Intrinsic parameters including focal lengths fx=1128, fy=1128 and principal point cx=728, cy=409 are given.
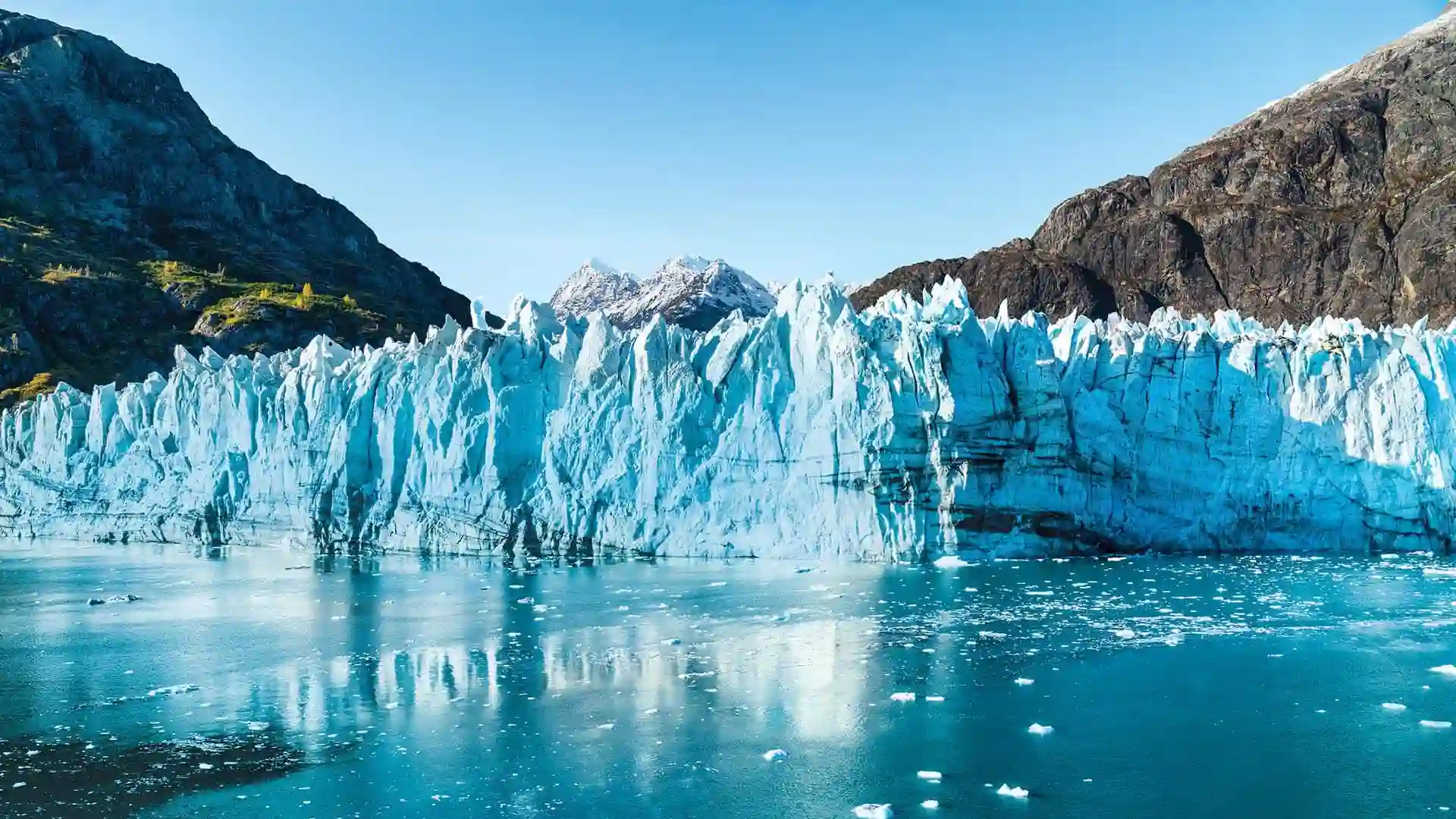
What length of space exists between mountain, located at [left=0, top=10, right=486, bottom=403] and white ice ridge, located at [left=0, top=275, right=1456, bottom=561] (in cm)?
2797

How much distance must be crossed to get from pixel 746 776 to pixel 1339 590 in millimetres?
10868

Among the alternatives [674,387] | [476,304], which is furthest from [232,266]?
[674,387]

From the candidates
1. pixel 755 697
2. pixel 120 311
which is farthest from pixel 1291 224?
pixel 120 311

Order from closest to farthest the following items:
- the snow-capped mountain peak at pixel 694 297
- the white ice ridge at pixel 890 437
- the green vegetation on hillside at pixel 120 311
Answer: the white ice ridge at pixel 890 437, the green vegetation on hillside at pixel 120 311, the snow-capped mountain peak at pixel 694 297

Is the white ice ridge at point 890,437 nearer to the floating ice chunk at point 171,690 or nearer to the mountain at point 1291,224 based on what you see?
the floating ice chunk at point 171,690

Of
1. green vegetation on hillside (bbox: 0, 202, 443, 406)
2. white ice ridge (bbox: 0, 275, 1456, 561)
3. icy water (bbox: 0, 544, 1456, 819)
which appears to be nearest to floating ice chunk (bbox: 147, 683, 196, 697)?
icy water (bbox: 0, 544, 1456, 819)

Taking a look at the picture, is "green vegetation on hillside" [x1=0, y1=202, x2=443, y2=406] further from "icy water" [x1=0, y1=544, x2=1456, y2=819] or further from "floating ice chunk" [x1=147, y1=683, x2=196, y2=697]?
"floating ice chunk" [x1=147, y1=683, x2=196, y2=697]

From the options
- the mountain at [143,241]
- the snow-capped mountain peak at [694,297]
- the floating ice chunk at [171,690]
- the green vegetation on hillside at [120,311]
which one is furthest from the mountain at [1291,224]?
the floating ice chunk at [171,690]

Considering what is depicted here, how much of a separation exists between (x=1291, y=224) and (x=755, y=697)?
137 feet

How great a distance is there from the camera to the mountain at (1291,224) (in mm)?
41375

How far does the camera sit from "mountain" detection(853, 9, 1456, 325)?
4138cm

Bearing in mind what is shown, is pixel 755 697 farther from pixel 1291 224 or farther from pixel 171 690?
pixel 1291 224

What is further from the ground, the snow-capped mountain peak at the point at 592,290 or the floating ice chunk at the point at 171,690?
the snow-capped mountain peak at the point at 592,290

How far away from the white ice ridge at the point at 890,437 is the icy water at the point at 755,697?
6.55 feet
